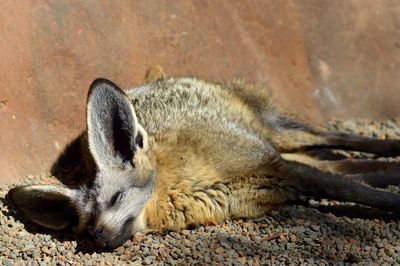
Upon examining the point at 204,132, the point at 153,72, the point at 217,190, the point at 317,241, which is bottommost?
the point at 317,241

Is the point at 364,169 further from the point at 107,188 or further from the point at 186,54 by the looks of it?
the point at 107,188

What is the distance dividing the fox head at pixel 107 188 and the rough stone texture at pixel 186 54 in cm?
50

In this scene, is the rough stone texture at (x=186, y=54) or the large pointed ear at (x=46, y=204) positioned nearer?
the large pointed ear at (x=46, y=204)

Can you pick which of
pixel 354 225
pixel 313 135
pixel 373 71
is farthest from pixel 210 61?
pixel 354 225

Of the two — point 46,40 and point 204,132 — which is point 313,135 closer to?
point 204,132

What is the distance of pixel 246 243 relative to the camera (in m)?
4.34

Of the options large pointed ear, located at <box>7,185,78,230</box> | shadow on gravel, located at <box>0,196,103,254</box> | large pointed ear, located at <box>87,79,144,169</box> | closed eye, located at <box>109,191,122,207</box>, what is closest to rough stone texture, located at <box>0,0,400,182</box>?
shadow on gravel, located at <box>0,196,103,254</box>

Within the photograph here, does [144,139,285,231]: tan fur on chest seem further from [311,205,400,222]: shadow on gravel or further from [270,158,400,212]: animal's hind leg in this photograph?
[311,205,400,222]: shadow on gravel

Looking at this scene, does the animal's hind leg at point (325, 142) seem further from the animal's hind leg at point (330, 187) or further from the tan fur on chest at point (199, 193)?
the tan fur on chest at point (199, 193)

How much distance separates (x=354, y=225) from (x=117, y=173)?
147cm

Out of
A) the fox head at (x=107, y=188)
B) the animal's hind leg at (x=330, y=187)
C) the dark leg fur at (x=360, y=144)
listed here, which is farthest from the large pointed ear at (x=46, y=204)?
the dark leg fur at (x=360, y=144)

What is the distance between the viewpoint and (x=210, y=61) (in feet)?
19.1

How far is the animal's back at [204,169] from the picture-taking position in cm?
449

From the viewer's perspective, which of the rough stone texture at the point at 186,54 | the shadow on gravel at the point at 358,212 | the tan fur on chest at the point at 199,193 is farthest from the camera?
the rough stone texture at the point at 186,54
